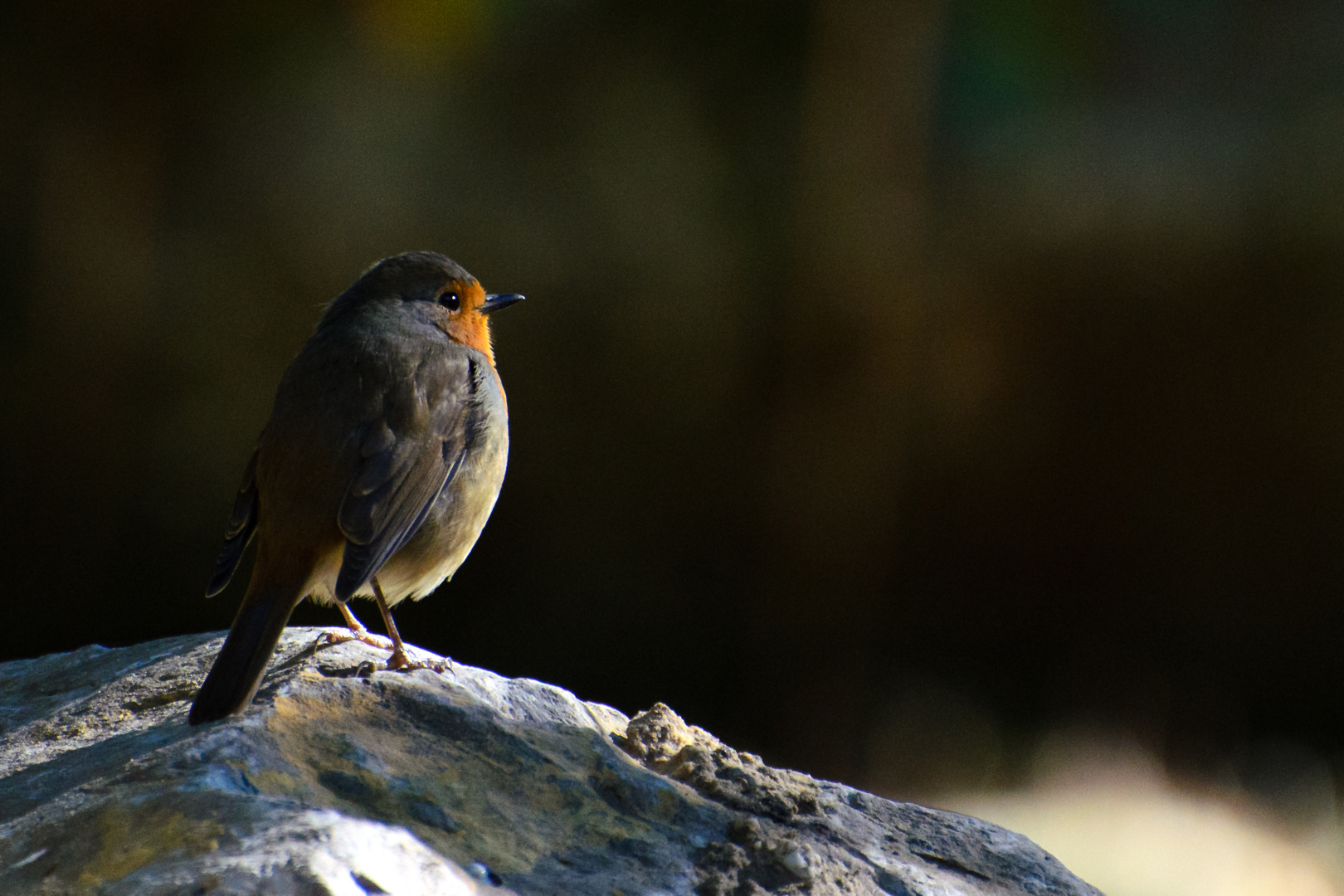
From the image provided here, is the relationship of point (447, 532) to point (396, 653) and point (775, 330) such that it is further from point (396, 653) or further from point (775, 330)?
point (775, 330)

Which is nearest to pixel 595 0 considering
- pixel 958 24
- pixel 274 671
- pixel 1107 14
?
pixel 958 24

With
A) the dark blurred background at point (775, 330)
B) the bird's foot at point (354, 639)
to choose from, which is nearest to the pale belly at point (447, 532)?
the bird's foot at point (354, 639)

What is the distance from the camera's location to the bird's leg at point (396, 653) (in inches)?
103

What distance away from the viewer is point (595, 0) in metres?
6.15

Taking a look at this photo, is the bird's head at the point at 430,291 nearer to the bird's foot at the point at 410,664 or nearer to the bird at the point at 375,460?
the bird at the point at 375,460

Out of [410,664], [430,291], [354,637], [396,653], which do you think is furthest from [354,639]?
[430,291]

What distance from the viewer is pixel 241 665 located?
2.30 meters

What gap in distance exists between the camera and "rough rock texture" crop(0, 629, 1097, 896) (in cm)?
182

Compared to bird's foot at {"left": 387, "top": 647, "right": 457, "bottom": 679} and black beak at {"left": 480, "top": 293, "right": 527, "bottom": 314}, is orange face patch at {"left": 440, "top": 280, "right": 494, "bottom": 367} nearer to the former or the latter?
black beak at {"left": 480, "top": 293, "right": 527, "bottom": 314}

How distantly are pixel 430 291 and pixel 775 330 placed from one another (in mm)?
3051

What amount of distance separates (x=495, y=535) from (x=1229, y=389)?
12.7 feet

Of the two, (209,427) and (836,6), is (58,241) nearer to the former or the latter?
(209,427)

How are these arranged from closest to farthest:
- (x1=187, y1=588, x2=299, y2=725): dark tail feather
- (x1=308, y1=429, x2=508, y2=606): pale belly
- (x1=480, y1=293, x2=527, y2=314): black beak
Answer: (x1=187, y1=588, x2=299, y2=725): dark tail feather < (x1=308, y1=429, x2=508, y2=606): pale belly < (x1=480, y1=293, x2=527, y2=314): black beak

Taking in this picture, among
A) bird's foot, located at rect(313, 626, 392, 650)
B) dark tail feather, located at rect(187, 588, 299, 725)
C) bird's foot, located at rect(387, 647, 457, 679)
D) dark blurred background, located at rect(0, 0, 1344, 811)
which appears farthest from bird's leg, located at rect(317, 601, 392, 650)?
dark blurred background, located at rect(0, 0, 1344, 811)
